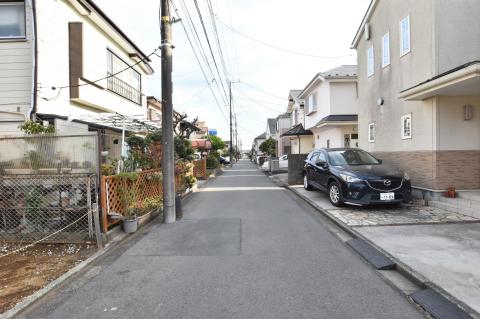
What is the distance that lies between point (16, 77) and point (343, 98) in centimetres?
1499

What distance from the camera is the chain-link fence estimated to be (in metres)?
6.01

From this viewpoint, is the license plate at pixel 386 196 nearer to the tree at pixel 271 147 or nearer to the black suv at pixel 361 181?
the black suv at pixel 361 181

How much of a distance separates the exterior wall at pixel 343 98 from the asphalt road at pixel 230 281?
12702 millimetres

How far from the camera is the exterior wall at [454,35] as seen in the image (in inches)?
333

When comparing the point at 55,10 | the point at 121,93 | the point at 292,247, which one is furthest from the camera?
the point at 121,93

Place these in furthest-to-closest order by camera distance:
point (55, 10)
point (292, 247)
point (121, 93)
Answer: point (121, 93), point (55, 10), point (292, 247)

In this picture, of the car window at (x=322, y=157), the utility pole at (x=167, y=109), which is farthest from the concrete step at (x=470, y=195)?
the utility pole at (x=167, y=109)

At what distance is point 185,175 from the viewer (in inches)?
543

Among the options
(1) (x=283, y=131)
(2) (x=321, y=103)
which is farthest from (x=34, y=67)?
(1) (x=283, y=131)

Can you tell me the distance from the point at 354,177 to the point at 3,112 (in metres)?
9.27

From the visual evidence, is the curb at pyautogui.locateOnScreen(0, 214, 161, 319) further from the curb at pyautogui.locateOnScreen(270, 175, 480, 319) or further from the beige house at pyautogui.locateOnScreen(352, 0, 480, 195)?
the beige house at pyautogui.locateOnScreen(352, 0, 480, 195)

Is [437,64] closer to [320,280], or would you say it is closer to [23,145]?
[320,280]

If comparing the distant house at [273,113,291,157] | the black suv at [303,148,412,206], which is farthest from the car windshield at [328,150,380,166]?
the distant house at [273,113,291,157]

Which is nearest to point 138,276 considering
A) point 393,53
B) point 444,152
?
point 444,152
